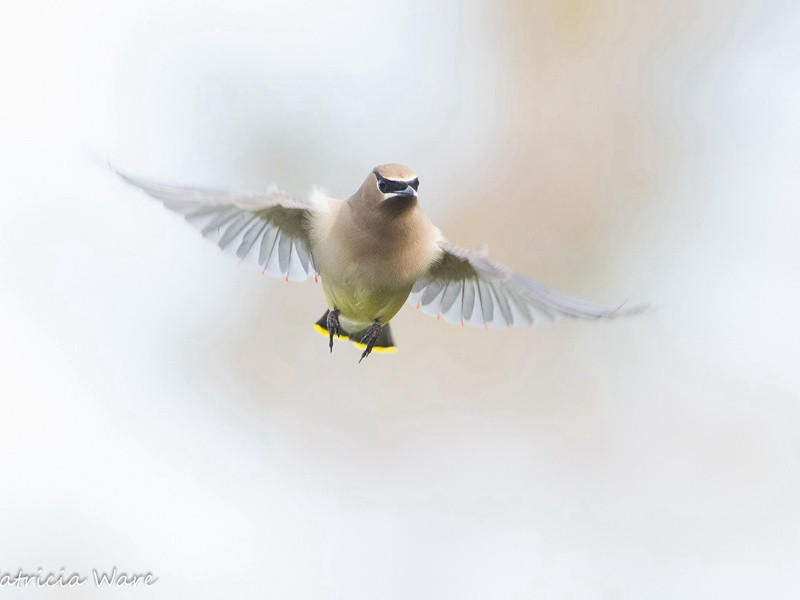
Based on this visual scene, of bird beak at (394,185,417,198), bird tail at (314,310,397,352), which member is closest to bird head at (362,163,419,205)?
bird beak at (394,185,417,198)

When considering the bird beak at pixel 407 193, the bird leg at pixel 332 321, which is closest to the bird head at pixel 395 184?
the bird beak at pixel 407 193

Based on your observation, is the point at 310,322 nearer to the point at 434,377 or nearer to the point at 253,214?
the point at 434,377

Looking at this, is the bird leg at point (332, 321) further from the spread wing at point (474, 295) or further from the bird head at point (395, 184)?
the bird head at point (395, 184)

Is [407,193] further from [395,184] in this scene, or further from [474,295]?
[474,295]

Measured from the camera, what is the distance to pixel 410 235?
11.2 ft

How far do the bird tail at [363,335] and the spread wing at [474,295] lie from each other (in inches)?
7.0

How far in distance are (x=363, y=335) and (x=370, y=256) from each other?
503 mm

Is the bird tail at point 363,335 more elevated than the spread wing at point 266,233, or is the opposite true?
the spread wing at point 266,233

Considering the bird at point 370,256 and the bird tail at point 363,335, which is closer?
the bird at point 370,256

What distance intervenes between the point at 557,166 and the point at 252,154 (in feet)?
7.56

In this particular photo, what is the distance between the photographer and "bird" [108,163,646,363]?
3.29m

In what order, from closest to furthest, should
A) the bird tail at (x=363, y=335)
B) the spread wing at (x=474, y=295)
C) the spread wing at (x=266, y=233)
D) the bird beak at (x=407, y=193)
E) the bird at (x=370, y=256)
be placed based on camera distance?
the bird beak at (x=407, y=193)
the bird at (x=370, y=256)
the spread wing at (x=474, y=295)
the spread wing at (x=266, y=233)
the bird tail at (x=363, y=335)

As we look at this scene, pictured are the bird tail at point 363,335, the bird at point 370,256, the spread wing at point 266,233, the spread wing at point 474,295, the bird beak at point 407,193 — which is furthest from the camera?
the bird tail at point 363,335

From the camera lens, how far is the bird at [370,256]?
329 centimetres
